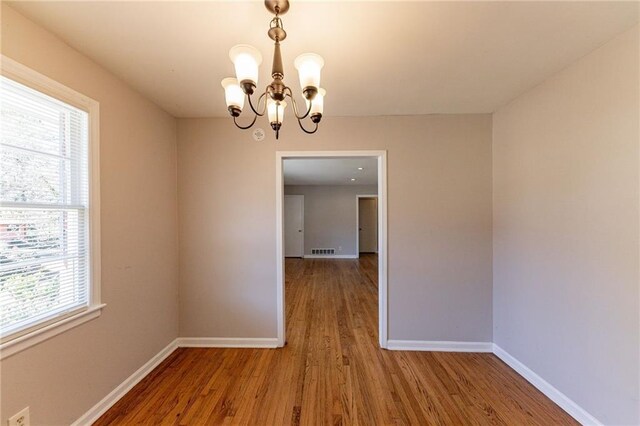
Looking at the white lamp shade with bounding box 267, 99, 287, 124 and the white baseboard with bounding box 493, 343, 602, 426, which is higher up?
the white lamp shade with bounding box 267, 99, 287, 124

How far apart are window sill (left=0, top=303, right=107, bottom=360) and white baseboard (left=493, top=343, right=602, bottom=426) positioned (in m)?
3.19

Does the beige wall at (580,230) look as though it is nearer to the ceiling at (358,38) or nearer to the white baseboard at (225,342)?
the ceiling at (358,38)

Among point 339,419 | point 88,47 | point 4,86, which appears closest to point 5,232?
point 4,86

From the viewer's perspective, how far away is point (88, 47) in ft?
5.03

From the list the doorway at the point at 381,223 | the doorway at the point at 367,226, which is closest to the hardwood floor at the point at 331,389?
the doorway at the point at 381,223

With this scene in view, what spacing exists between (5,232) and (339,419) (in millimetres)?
2115

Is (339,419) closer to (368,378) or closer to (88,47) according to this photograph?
(368,378)

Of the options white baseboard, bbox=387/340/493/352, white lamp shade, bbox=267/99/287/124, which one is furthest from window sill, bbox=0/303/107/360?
white baseboard, bbox=387/340/493/352

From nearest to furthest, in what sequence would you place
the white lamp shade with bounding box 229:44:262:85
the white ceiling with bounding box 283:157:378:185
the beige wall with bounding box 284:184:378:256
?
the white lamp shade with bounding box 229:44:262:85 → the white ceiling with bounding box 283:157:378:185 → the beige wall with bounding box 284:184:378:256

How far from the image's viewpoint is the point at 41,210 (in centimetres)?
142

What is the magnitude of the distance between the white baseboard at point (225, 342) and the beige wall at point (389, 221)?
0.06 m

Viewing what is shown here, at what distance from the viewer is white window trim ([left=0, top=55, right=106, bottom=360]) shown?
4.08 ft

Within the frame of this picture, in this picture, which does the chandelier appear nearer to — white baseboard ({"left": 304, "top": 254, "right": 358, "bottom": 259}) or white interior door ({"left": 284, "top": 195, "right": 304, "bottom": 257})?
white interior door ({"left": 284, "top": 195, "right": 304, "bottom": 257})

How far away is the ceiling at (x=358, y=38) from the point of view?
125cm
